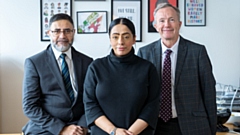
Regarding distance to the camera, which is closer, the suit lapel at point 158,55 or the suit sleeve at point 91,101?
the suit sleeve at point 91,101

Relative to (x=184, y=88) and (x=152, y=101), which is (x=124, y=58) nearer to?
(x=152, y=101)

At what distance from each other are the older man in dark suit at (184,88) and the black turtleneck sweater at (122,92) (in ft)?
0.68

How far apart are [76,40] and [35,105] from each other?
1.22 m

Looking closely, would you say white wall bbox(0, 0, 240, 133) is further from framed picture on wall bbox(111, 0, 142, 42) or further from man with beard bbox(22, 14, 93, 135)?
man with beard bbox(22, 14, 93, 135)

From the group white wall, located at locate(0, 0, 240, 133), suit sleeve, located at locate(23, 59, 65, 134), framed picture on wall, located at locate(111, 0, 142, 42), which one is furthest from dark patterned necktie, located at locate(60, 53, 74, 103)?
framed picture on wall, located at locate(111, 0, 142, 42)

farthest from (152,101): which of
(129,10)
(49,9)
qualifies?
(49,9)

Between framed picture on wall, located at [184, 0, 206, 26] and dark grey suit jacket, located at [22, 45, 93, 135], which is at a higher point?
framed picture on wall, located at [184, 0, 206, 26]

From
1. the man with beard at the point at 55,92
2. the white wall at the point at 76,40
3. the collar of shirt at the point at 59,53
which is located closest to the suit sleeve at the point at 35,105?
the man with beard at the point at 55,92

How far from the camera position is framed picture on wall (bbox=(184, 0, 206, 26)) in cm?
292

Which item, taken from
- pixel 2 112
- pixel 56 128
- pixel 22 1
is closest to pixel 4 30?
pixel 22 1

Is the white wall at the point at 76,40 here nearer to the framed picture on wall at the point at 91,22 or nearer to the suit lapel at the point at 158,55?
the framed picture on wall at the point at 91,22

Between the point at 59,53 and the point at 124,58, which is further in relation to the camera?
the point at 59,53

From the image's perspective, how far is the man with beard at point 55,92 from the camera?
1.80m

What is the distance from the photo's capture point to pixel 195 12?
292 centimetres
